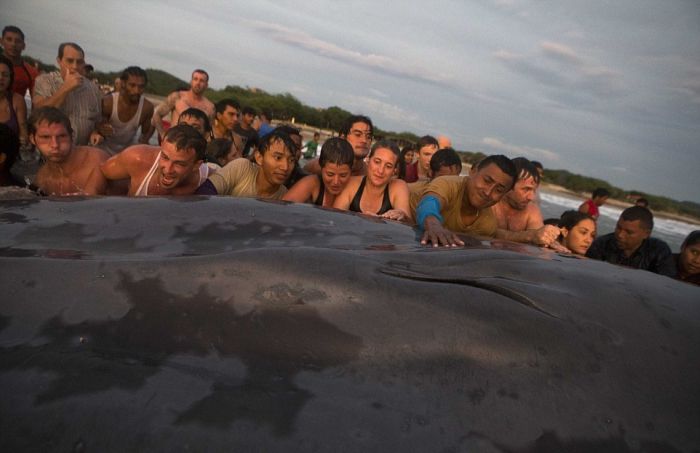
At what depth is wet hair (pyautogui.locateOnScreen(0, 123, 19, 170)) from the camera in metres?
3.39

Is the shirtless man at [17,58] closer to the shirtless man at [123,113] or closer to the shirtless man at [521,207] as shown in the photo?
the shirtless man at [123,113]

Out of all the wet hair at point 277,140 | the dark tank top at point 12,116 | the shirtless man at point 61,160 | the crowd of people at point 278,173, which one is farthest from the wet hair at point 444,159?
the dark tank top at point 12,116

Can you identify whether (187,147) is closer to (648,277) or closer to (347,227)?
(347,227)

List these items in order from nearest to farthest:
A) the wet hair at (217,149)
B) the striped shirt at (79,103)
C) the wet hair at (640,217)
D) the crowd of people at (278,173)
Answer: the crowd of people at (278,173) < the wet hair at (640,217) < the striped shirt at (79,103) < the wet hair at (217,149)

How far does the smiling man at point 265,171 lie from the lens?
3.68 metres

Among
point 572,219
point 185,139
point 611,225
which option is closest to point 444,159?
point 572,219

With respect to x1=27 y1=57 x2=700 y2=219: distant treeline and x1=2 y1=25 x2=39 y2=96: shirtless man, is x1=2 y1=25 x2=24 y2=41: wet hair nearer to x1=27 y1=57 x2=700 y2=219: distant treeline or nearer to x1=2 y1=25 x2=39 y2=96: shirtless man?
x1=2 y1=25 x2=39 y2=96: shirtless man

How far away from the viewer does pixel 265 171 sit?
12.5 feet

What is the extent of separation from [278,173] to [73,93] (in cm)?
292

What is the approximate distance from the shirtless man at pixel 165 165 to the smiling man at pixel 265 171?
1.40ft

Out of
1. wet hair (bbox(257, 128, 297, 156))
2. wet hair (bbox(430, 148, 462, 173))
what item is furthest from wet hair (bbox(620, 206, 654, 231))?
wet hair (bbox(257, 128, 297, 156))

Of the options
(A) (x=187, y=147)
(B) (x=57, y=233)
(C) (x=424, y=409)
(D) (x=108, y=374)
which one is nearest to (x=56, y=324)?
(D) (x=108, y=374)

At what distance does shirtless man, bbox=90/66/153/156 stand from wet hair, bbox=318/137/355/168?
3.21 metres

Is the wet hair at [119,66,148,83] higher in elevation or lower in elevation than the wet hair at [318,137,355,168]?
higher
